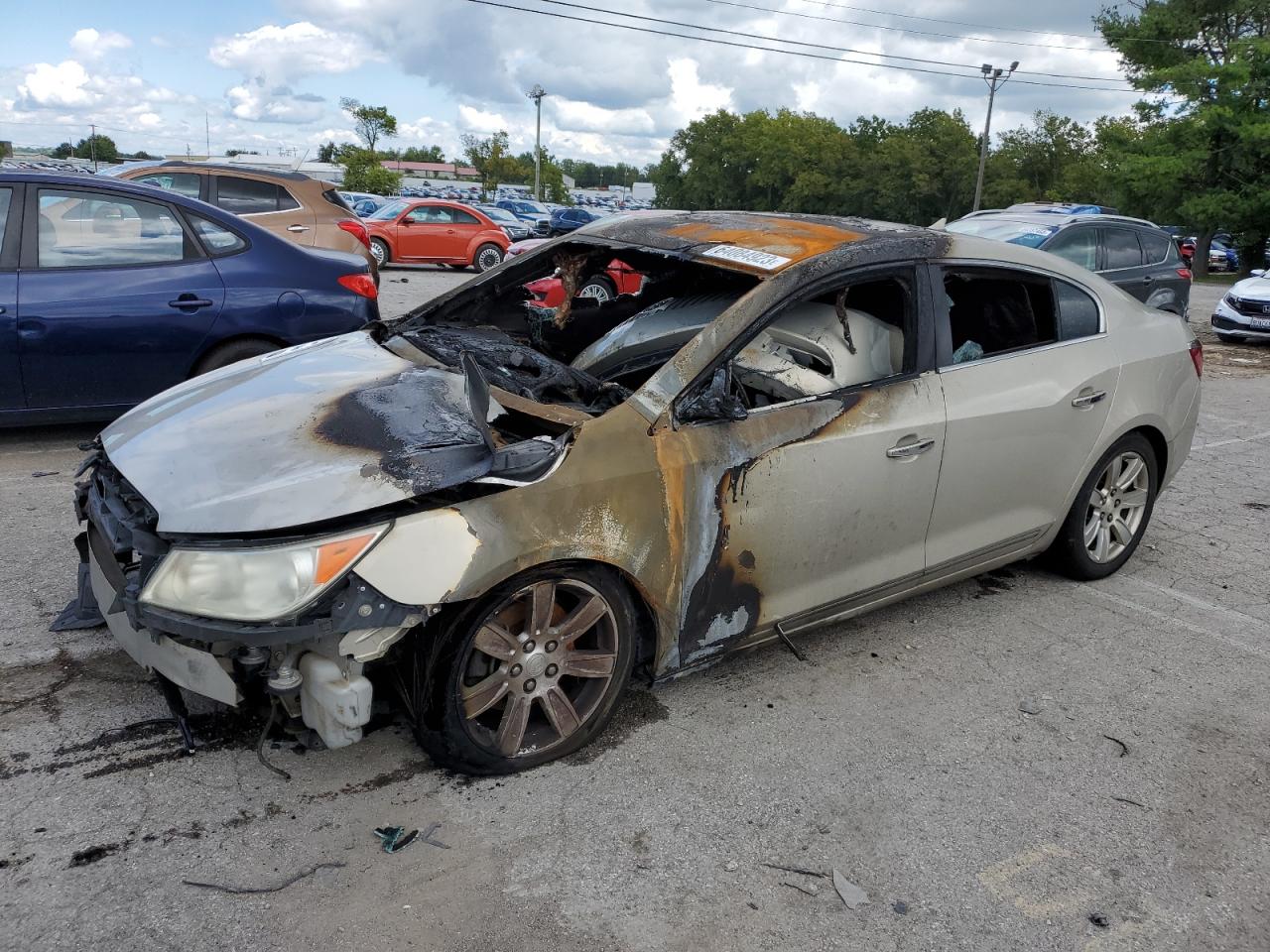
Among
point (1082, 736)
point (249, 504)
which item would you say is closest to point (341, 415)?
point (249, 504)

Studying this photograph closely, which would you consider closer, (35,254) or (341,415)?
(341,415)

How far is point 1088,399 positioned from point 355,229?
878 centimetres

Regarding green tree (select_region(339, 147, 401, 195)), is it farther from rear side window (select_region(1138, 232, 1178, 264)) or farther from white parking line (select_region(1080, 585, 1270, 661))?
white parking line (select_region(1080, 585, 1270, 661))

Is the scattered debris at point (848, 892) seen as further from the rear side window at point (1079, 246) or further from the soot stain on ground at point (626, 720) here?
the rear side window at point (1079, 246)

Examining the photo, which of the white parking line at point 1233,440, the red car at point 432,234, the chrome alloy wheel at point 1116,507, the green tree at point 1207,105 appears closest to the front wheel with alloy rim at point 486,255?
the red car at point 432,234

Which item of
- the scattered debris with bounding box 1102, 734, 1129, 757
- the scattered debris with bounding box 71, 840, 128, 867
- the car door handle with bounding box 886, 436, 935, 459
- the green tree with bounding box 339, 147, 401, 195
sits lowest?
the scattered debris with bounding box 71, 840, 128, 867

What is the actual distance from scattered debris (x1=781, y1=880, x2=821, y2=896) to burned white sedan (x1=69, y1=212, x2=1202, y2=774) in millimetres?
775

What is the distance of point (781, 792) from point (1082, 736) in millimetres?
1185

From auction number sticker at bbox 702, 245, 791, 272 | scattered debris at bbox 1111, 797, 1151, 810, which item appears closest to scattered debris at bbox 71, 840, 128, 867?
auction number sticker at bbox 702, 245, 791, 272

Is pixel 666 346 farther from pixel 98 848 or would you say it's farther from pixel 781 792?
pixel 98 848

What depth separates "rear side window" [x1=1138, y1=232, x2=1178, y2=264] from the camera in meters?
11.2

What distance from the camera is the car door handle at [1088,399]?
4.11 m

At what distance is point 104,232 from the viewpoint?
218 inches

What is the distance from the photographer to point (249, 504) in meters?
2.57
